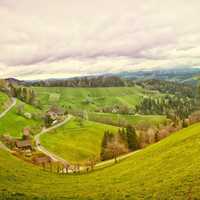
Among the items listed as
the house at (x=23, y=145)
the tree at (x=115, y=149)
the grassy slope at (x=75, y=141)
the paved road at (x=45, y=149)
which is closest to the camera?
the tree at (x=115, y=149)

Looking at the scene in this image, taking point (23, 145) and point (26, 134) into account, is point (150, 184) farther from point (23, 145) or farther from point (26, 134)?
point (26, 134)

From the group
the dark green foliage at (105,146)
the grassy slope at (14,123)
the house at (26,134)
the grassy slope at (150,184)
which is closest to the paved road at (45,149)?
the house at (26,134)

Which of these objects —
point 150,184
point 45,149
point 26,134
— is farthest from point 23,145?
point 150,184

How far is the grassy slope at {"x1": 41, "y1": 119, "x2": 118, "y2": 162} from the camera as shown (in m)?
140

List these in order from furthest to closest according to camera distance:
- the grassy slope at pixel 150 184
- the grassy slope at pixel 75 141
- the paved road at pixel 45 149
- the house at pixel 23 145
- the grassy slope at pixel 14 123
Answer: the grassy slope at pixel 14 123 → the grassy slope at pixel 75 141 → the house at pixel 23 145 → the paved road at pixel 45 149 → the grassy slope at pixel 150 184

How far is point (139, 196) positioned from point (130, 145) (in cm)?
8035

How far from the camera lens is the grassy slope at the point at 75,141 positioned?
458 feet

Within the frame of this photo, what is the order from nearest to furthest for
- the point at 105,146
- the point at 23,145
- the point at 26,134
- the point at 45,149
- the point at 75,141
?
1. the point at 105,146
2. the point at 23,145
3. the point at 45,149
4. the point at 26,134
5. the point at 75,141

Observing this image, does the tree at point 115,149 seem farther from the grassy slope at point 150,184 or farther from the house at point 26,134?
the house at point 26,134

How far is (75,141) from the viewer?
162500 millimetres

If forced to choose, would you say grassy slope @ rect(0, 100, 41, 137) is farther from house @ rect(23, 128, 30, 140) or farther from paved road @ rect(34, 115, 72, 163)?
paved road @ rect(34, 115, 72, 163)

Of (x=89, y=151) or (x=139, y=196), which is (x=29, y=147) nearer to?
(x=89, y=151)

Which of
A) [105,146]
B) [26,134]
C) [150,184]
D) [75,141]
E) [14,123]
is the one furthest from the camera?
[14,123]

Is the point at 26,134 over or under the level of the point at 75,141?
over
